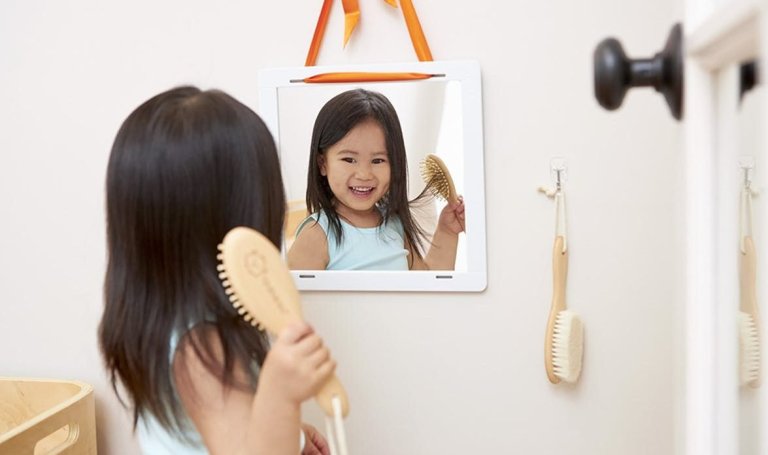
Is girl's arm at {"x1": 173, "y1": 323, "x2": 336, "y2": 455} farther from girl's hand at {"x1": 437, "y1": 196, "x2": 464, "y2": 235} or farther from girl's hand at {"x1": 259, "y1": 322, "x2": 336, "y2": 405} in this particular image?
girl's hand at {"x1": 437, "y1": 196, "x2": 464, "y2": 235}

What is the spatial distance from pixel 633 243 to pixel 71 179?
2.81 feet

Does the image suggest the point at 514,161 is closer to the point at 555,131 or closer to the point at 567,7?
the point at 555,131

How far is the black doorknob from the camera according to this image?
0.43m

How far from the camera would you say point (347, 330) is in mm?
1159

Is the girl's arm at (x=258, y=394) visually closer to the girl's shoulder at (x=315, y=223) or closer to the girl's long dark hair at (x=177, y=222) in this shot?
the girl's long dark hair at (x=177, y=222)

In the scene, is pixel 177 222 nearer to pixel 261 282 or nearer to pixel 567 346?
pixel 261 282

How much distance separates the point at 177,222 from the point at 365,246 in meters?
0.45

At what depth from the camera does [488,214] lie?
3.64 ft

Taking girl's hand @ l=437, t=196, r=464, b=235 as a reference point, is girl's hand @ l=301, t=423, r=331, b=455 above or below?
below

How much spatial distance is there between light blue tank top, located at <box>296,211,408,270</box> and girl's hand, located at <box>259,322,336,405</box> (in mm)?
492

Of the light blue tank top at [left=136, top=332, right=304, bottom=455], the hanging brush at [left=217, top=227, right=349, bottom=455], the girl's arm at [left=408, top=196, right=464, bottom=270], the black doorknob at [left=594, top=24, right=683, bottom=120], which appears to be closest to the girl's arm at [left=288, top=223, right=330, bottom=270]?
the girl's arm at [left=408, top=196, right=464, bottom=270]

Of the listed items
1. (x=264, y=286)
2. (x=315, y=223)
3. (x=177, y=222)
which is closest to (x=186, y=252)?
(x=177, y=222)

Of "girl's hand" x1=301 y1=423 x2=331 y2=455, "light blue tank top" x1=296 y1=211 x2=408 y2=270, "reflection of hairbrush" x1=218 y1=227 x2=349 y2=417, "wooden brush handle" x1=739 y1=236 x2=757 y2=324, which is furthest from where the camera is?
"light blue tank top" x1=296 y1=211 x2=408 y2=270

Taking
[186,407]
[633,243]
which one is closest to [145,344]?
[186,407]
